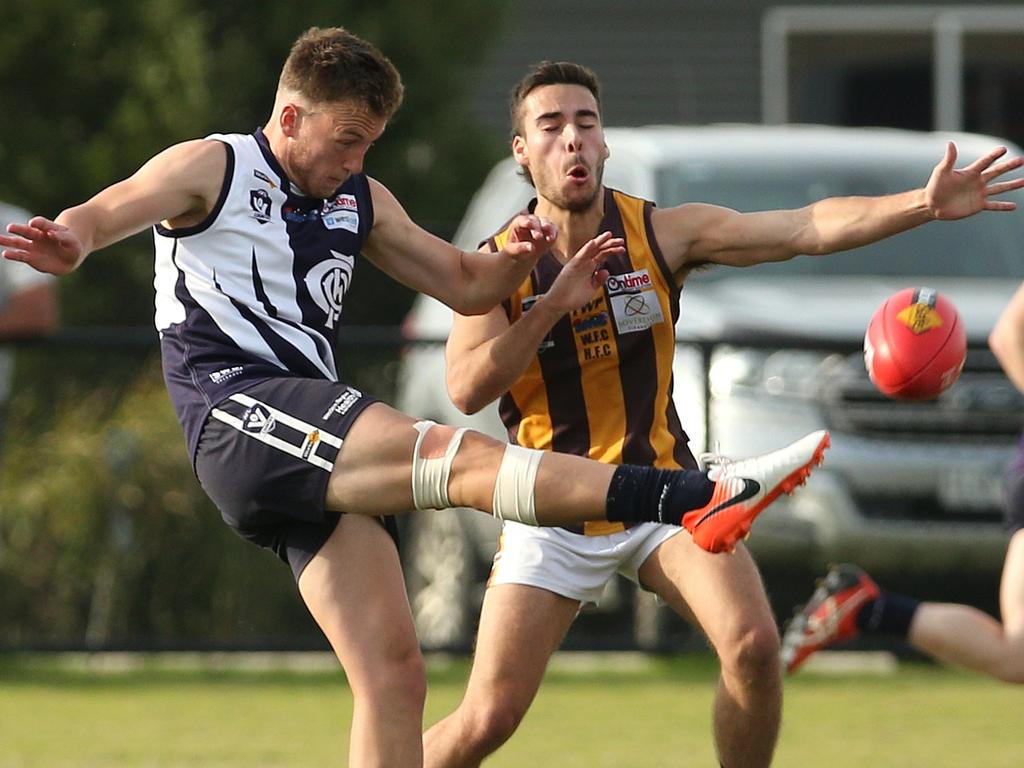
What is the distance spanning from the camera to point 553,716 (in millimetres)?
9633

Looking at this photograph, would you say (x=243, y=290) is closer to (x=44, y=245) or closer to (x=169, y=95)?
(x=44, y=245)

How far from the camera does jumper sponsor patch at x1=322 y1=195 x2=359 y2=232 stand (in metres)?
6.01

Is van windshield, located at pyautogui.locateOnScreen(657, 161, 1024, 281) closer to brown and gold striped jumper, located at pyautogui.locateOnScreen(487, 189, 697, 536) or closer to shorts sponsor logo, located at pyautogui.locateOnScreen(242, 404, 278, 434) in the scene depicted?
brown and gold striped jumper, located at pyautogui.locateOnScreen(487, 189, 697, 536)

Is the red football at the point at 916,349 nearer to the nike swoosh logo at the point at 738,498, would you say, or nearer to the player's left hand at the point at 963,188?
the player's left hand at the point at 963,188

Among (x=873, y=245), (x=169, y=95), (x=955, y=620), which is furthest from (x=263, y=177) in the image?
(x=169, y=95)

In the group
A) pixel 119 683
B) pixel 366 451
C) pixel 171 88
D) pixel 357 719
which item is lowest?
pixel 119 683

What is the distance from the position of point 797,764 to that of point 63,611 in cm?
472

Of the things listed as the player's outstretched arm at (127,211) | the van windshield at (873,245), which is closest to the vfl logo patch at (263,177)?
the player's outstretched arm at (127,211)

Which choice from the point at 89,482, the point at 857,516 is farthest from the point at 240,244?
the point at 89,482

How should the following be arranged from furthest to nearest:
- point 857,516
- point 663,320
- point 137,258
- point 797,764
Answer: point 137,258 → point 857,516 → point 797,764 → point 663,320

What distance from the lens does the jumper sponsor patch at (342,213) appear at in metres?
6.01

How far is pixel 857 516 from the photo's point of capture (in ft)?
33.4

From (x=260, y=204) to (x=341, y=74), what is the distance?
42 centimetres

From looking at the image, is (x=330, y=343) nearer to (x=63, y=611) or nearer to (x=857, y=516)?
(x=857, y=516)
